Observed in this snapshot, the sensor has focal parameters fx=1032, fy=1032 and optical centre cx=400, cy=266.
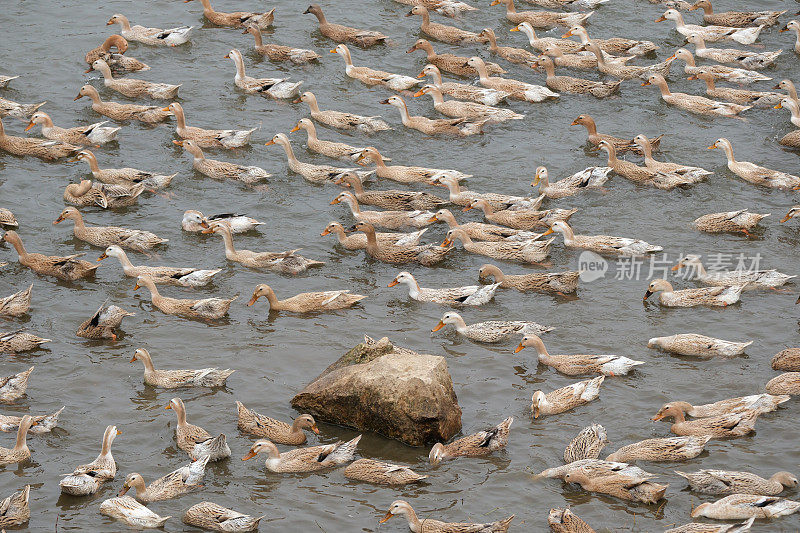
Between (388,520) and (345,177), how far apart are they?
9584mm

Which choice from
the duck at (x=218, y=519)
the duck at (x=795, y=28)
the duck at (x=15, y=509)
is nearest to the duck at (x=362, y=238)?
the duck at (x=218, y=519)

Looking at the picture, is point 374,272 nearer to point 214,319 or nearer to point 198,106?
point 214,319

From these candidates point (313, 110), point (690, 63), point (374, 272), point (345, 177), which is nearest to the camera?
point (374, 272)

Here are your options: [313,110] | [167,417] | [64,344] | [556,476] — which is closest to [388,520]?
[556,476]

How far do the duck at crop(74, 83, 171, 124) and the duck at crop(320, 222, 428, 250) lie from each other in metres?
5.89

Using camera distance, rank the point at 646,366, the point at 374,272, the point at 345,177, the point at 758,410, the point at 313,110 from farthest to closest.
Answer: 1. the point at 313,110
2. the point at 345,177
3. the point at 374,272
4. the point at 646,366
5. the point at 758,410

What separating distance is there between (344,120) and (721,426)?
11.9m

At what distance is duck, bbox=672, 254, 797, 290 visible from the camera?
17.8 meters

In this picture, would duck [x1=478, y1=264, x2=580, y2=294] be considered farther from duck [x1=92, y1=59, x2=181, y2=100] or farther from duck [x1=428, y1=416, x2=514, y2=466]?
duck [x1=92, y1=59, x2=181, y2=100]

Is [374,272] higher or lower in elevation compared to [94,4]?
lower

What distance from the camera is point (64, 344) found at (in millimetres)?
16172

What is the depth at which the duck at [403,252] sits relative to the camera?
18797mm

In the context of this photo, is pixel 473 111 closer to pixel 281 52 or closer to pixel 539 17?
pixel 281 52

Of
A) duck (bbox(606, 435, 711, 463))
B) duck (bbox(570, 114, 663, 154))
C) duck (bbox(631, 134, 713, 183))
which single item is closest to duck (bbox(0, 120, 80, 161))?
duck (bbox(570, 114, 663, 154))
